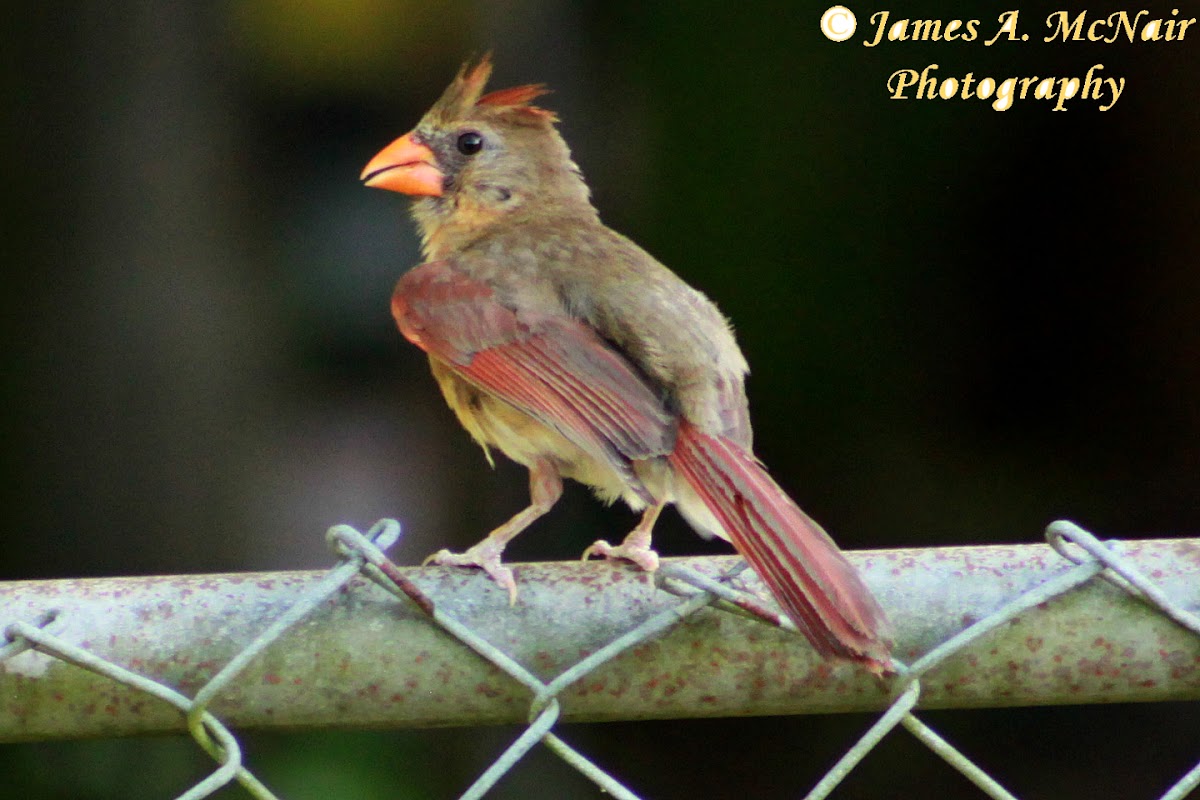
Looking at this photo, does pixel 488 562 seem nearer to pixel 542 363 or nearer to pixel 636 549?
pixel 636 549

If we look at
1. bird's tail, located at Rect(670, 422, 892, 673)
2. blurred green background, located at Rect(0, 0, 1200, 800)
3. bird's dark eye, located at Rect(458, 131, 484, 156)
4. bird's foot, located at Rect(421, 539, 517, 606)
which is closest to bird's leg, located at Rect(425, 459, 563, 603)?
bird's foot, located at Rect(421, 539, 517, 606)

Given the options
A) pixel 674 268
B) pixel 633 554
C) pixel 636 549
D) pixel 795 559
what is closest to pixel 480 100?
pixel 674 268

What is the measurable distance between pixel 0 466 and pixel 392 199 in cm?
112

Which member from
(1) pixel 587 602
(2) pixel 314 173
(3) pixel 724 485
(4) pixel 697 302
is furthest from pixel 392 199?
(1) pixel 587 602

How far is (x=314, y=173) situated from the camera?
4.03 m

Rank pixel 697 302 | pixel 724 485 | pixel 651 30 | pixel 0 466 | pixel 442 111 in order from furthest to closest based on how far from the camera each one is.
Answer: pixel 651 30 → pixel 0 466 → pixel 442 111 → pixel 697 302 → pixel 724 485

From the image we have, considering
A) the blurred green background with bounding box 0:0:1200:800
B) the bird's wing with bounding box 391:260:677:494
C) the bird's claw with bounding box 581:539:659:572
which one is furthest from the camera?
the blurred green background with bounding box 0:0:1200:800

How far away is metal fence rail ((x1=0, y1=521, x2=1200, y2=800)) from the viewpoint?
1.26 m

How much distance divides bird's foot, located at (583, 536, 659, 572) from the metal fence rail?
0.09m

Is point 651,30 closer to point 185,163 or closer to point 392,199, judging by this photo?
point 392,199

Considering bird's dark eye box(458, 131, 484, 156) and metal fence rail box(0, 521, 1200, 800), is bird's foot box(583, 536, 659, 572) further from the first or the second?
bird's dark eye box(458, 131, 484, 156)

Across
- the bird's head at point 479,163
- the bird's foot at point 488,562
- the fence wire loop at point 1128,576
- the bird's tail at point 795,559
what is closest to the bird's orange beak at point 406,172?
the bird's head at point 479,163

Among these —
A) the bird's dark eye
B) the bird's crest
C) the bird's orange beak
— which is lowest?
the bird's orange beak

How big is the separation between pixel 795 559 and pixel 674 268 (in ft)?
8.95
